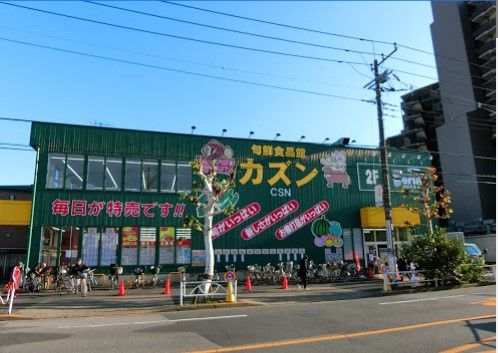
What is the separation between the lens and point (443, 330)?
9602mm

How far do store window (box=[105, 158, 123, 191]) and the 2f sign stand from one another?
16656mm

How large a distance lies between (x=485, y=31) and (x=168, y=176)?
58.0m

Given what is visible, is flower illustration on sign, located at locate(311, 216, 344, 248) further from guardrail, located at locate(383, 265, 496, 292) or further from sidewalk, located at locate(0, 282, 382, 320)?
sidewalk, located at locate(0, 282, 382, 320)

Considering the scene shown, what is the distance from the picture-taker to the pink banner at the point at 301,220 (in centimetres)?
2731

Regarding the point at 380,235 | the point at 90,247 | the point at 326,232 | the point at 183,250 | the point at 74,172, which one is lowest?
the point at 183,250

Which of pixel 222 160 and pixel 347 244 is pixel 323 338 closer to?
pixel 222 160

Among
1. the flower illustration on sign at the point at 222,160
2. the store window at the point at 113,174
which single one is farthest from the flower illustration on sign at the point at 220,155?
the store window at the point at 113,174

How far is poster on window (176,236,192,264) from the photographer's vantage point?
24828 millimetres

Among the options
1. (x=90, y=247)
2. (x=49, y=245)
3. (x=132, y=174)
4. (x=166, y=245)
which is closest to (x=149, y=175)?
(x=132, y=174)

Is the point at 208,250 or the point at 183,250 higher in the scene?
the point at 183,250

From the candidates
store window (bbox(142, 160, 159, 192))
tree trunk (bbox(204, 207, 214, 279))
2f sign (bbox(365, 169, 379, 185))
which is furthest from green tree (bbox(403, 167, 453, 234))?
store window (bbox(142, 160, 159, 192))

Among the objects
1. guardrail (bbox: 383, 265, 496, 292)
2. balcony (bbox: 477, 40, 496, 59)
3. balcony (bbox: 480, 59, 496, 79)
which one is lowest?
guardrail (bbox: 383, 265, 496, 292)

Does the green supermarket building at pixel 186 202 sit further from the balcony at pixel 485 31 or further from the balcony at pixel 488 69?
the balcony at pixel 485 31

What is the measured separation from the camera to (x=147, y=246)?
2431cm
